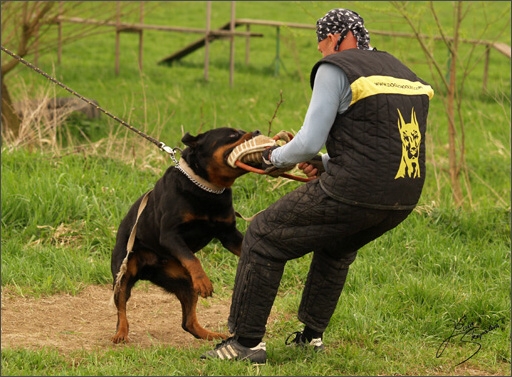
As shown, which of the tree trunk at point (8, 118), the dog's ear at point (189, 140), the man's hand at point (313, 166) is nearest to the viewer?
the man's hand at point (313, 166)

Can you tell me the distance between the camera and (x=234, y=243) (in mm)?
5133

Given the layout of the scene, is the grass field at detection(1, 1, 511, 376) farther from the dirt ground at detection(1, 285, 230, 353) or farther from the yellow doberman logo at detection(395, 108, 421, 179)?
the yellow doberman logo at detection(395, 108, 421, 179)

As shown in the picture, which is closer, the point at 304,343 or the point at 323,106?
the point at 323,106

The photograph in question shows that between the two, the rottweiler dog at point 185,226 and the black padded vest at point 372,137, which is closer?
the black padded vest at point 372,137

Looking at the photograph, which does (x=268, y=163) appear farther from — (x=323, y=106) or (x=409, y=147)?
(x=409, y=147)

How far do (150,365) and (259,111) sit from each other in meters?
10.1

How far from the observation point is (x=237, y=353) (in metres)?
4.62

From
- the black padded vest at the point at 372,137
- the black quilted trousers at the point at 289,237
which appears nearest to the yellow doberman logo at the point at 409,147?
the black padded vest at the point at 372,137

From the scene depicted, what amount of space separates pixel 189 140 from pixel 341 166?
3.50 ft

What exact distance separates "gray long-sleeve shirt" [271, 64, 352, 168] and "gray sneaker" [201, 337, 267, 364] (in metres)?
1.16

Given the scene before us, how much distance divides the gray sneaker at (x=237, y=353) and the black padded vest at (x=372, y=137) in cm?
101

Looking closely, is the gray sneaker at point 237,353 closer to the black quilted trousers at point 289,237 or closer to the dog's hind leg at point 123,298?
the black quilted trousers at point 289,237

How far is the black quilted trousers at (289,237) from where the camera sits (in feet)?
14.2

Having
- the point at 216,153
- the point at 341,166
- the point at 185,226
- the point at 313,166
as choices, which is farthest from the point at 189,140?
the point at 341,166
